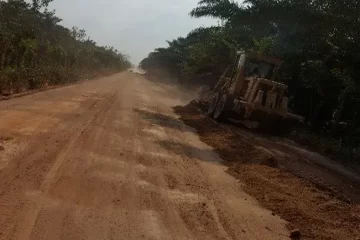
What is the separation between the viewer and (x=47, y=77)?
22.0 meters

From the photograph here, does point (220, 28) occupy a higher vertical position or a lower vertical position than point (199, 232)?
higher

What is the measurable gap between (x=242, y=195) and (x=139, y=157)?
2197 mm

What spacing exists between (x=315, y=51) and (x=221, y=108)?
5.91 metres

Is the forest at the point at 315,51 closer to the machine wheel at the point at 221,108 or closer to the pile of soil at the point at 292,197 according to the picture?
the machine wheel at the point at 221,108

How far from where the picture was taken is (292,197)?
267 inches

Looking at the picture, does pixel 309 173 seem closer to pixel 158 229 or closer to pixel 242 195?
pixel 242 195

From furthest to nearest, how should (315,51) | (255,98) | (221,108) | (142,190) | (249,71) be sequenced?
1. (315,51)
2. (249,71)
3. (221,108)
4. (255,98)
5. (142,190)

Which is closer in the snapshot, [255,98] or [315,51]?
[255,98]

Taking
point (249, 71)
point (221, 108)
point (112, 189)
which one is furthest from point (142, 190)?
point (249, 71)

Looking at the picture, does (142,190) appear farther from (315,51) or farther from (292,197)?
(315,51)

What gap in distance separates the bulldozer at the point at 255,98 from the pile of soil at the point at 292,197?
3.50 m

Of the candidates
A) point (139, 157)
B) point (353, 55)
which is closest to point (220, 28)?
point (353, 55)

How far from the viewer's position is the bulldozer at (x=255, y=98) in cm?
1395

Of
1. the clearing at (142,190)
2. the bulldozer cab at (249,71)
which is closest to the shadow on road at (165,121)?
the clearing at (142,190)
